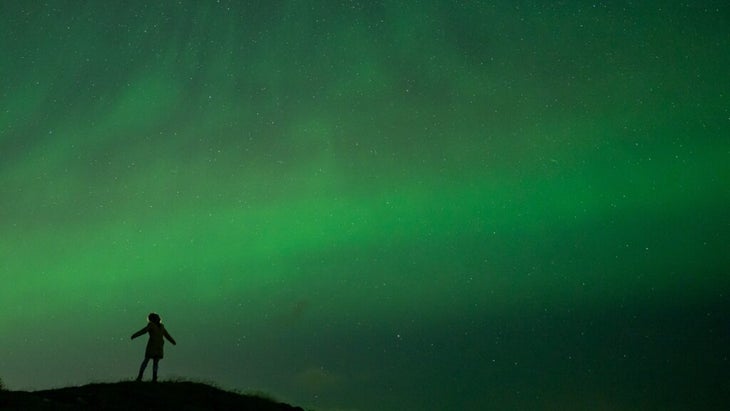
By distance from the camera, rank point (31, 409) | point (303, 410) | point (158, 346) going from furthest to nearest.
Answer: point (303, 410)
point (158, 346)
point (31, 409)

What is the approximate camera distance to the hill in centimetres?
1939

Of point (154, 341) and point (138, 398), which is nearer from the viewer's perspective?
point (138, 398)

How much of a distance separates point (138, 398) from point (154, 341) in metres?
4.15

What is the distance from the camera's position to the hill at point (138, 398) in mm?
19391

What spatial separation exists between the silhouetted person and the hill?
109 cm

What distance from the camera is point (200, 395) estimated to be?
24328mm

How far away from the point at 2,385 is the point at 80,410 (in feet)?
13.3


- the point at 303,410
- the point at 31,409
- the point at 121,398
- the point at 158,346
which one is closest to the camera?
the point at 31,409

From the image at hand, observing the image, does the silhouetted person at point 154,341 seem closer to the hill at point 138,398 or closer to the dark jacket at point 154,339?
the dark jacket at point 154,339

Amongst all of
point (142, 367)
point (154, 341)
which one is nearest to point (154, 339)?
point (154, 341)

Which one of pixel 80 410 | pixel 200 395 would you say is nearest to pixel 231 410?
pixel 200 395

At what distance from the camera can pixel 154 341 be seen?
25422 millimetres

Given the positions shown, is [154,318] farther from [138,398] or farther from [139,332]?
[138,398]

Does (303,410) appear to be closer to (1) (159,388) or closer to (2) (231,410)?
(2) (231,410)
